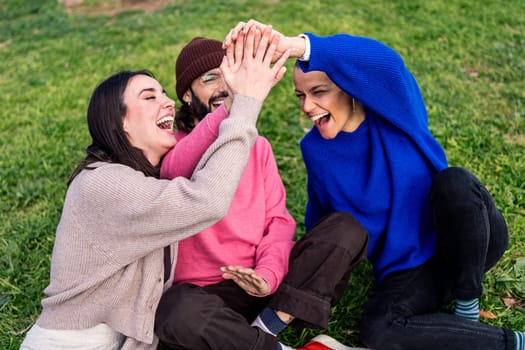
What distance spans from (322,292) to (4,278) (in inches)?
77.2

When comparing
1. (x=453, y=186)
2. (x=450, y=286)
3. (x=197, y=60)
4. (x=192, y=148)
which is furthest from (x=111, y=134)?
(x=450, y=286)

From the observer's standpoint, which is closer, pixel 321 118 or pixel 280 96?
pixel 321 118

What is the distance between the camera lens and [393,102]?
2387mm

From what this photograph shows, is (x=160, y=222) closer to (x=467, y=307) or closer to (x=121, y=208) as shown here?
(x=121, y=208)

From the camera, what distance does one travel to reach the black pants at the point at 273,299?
2113 mm

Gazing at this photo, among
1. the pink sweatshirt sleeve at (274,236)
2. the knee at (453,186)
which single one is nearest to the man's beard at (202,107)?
the pink sweatshirt sleeve at (274,236)

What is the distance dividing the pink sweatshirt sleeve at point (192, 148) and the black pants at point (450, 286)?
1002 millimetres

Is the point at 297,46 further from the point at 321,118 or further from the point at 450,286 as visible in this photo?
the point at 450,286

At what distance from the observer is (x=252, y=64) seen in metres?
2.04

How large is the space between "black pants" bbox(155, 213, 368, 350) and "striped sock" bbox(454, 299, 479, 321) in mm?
517

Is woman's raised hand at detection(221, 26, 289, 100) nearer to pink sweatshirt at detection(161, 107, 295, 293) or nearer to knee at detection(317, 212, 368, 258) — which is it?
pink sweatshirt at detection(161, 107, 295, 293)

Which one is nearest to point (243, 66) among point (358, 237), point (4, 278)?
point (358, 237)

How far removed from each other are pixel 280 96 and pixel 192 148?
9.57 ft

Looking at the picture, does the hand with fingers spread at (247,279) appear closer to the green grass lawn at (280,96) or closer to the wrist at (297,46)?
the green grass lawn at (280,96)
